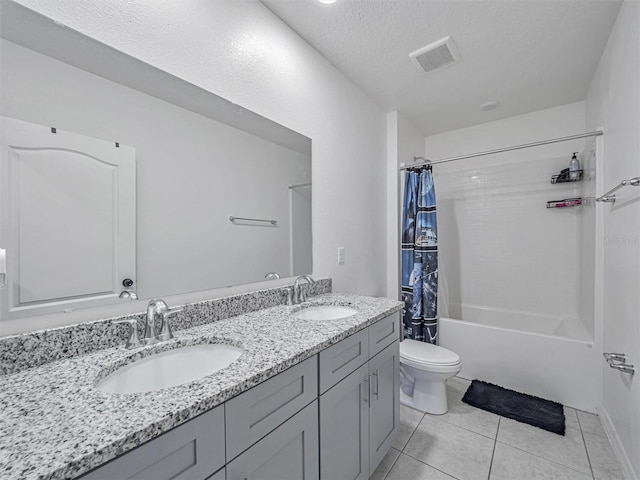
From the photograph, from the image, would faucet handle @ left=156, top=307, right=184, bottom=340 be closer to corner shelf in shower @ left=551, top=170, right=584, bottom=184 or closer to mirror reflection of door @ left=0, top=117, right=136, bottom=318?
mirror reflection of door @ left=0, top=117, right=136, bottom=318

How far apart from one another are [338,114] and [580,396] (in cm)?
264

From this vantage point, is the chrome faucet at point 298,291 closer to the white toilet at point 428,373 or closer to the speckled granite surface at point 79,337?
the speckled granite surface at point 79,337

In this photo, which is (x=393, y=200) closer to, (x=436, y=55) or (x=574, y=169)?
(x=436, y=55)

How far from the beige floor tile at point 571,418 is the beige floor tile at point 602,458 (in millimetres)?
82

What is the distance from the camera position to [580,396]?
1994mm

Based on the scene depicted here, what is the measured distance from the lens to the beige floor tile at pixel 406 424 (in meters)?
1.71

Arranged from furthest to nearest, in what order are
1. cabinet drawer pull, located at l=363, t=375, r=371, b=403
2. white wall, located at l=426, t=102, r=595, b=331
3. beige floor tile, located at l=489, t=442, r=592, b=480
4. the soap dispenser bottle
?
1. white wall, located at l=426, t=102, r=595, b=331
2. the soap dispenser bottle
3. beige floor tile, located at l=489, t=442, r=592, b=480
4. cabinet drawer pull, located at l=363, t=375, r=371, b=403

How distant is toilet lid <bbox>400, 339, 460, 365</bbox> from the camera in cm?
191

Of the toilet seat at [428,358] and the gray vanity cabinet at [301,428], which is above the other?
the gray vanity cabinet at [301,428]

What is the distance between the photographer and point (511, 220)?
2.96 m

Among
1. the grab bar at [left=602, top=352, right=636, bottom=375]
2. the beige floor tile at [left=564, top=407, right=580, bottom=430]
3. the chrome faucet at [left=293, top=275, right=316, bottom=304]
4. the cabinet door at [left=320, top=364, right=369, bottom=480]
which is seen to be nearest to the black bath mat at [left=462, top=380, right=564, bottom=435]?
the beige floor tile at [left=564, top=407, right=580, bottom=430]

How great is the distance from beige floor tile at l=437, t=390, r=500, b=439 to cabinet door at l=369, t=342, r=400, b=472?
1.95 feet

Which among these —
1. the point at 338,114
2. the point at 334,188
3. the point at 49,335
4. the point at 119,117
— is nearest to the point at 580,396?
the point at 334,188

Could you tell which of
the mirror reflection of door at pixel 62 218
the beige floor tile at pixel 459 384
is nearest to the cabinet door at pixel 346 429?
the mirror reflection of door at pixel 62 218
